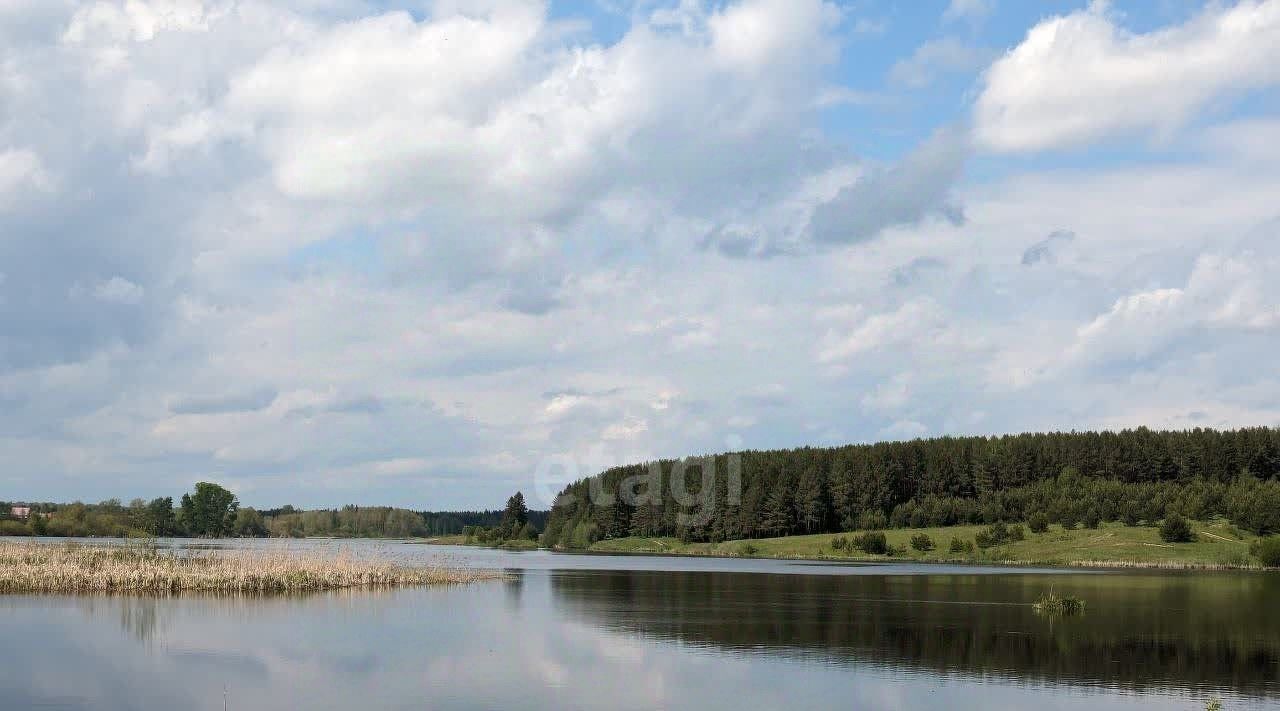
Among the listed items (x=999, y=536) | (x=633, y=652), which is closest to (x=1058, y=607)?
(x=633, y=652)

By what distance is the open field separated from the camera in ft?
350

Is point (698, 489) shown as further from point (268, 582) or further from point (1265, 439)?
point (268, 582)

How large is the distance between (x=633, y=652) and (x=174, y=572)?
30.2 meters

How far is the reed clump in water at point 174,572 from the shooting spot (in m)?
57.3

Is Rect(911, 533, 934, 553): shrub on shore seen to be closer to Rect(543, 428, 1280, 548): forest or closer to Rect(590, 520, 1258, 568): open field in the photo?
Rect(590, 520, 1258, 568): open field

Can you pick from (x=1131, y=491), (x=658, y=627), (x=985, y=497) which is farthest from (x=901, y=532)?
(x=658, y=627)

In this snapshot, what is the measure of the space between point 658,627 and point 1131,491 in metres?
97.9

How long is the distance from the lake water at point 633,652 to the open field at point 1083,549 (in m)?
46.3

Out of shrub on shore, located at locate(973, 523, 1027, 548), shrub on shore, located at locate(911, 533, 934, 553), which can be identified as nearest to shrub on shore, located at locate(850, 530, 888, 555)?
shrub on shore, located at locate(911, 533, 934, 553)

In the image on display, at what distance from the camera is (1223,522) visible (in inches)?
4660

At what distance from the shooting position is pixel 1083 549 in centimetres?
11356

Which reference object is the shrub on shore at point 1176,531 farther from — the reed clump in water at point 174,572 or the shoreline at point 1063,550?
the reed clump in water at point 174,572

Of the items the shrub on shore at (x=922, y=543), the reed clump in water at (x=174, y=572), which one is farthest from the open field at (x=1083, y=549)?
the reed clump in water at (x=174, y=572)

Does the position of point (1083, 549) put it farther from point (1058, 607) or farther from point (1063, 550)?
point (1058, 607)
